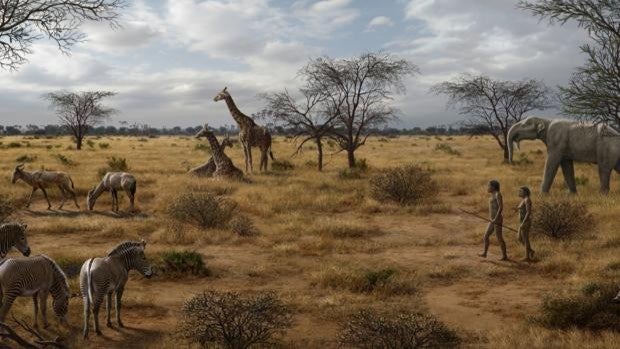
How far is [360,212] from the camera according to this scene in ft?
52.3

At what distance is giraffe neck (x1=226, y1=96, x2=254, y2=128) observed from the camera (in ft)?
82.4

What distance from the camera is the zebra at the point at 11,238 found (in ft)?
25.4

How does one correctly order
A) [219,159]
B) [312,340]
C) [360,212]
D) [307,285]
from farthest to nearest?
[219,159] < [360,212] < [307,285] < [312,340]

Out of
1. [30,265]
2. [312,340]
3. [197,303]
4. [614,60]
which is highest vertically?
[614,60]

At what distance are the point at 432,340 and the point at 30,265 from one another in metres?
5.02

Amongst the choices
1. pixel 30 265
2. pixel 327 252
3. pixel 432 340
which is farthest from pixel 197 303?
pixel 327 252

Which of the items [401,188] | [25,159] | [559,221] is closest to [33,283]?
[559,221]

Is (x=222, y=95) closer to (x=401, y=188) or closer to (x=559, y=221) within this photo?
(x=401, y=188)

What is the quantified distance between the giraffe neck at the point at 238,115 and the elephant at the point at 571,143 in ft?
40.7

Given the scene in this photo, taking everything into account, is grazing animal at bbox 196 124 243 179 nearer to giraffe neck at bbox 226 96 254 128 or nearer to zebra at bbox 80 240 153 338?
giraffe neck at bbox 226 96 254 128

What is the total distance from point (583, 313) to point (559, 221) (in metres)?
5.61

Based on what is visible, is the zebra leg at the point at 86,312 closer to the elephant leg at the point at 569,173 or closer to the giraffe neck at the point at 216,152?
the giraffe neck at the point at 216,152

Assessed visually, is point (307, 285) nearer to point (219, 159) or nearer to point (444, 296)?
point (444, 296)

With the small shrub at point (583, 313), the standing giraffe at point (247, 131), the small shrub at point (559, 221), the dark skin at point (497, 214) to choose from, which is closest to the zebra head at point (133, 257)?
the small shrub at point (583, 313)
